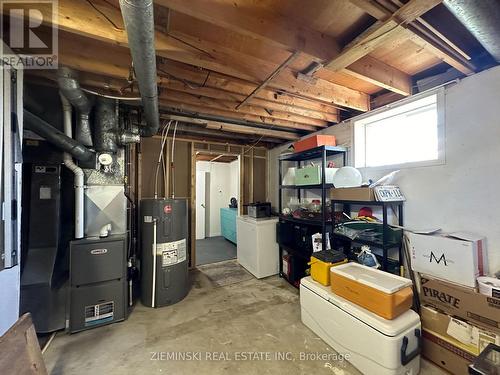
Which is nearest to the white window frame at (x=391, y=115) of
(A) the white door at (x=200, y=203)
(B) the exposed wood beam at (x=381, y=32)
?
(B) the exposed wood beam at (x=381, y=32)

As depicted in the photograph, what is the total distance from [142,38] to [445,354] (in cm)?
284

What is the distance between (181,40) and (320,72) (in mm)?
1248

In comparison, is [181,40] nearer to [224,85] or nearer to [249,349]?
[224,85]

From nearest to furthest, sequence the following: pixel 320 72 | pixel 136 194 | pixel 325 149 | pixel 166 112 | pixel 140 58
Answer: pixel 140 58
pixel 320 72
pixel 325 149
pixel 166 112
pixel 136 194

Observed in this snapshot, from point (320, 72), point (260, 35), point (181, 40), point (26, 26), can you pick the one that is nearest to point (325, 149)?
point (320, 72)

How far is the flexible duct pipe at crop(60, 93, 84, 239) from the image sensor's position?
2062 millimetres

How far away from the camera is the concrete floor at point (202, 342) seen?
157 centimetres

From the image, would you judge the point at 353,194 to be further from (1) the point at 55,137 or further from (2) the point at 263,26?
(1) the point at 55,137

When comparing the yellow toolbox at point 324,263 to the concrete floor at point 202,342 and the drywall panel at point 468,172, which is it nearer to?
the concrete floor at point 202,342

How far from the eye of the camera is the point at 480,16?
1.03m

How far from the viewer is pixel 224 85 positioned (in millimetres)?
1984

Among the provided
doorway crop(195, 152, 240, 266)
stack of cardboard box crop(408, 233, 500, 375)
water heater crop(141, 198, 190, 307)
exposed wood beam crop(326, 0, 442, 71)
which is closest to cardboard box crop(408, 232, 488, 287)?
stack of cardboard box crop(408, 233, 500, 375)

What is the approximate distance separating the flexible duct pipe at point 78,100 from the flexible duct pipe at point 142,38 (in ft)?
1.79

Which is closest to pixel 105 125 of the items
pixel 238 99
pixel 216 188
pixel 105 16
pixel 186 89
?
pixel 186 89
